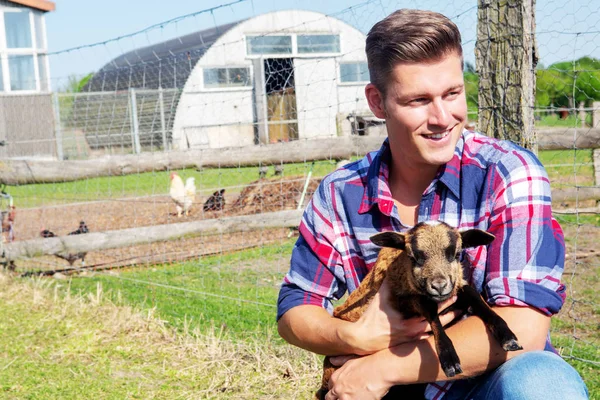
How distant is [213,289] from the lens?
25.2ft

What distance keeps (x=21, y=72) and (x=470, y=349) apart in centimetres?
2233

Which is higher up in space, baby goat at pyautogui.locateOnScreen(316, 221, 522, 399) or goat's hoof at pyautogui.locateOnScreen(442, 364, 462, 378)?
baby goat at pyautogui.locateOnScreen(316, 221, 522, 399)

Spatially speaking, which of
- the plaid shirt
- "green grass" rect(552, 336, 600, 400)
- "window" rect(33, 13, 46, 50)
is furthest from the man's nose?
"window" rect(33, 13, 46, 50)

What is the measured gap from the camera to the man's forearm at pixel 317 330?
2.64m

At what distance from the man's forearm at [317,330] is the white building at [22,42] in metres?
20.7

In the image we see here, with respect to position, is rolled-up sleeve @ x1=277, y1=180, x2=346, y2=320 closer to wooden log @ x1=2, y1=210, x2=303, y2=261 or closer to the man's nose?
the man's nose

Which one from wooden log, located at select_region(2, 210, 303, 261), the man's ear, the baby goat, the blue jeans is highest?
the man's ear

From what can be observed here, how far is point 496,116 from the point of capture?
4238 millimetres

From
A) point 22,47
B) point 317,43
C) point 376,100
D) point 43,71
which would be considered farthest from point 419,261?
point 317,43

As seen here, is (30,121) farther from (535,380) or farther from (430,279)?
(535,380)

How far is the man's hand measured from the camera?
2.56 metres

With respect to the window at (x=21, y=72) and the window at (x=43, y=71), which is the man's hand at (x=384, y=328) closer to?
the window at (x=21, y=72)

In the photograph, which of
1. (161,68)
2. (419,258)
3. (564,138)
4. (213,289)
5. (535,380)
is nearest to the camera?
(535,380)

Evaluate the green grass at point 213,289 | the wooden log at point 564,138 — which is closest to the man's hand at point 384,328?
the green grass at point 213,289
